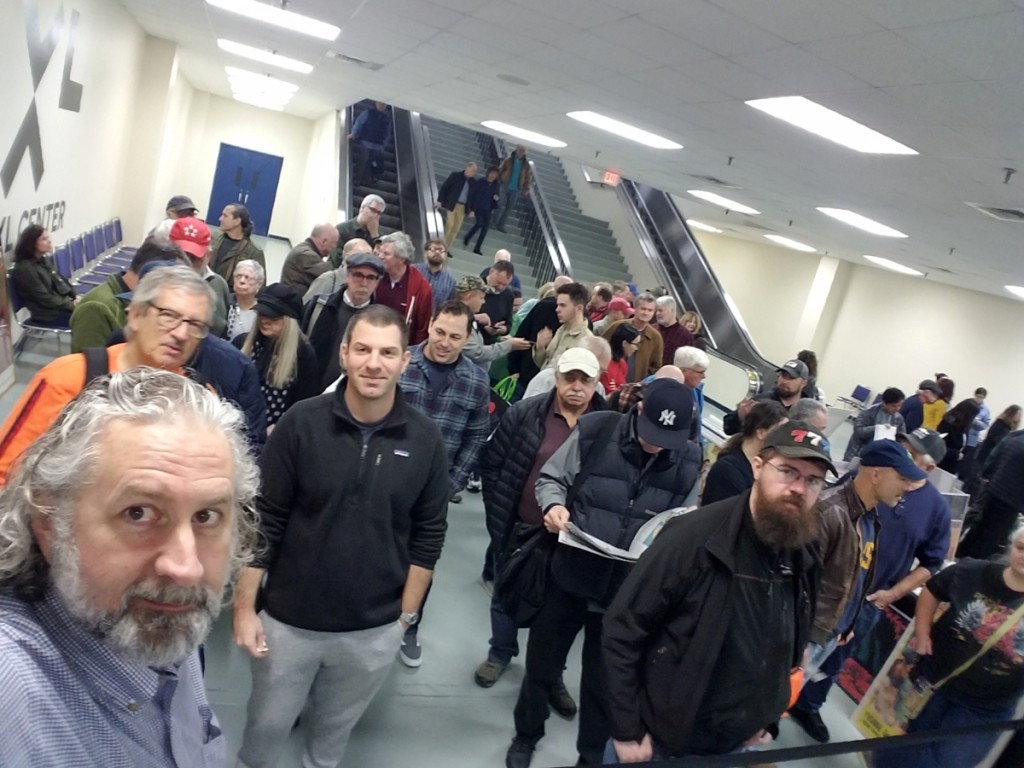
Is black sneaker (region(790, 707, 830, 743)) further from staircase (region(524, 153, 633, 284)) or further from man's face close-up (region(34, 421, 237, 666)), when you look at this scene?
staircase (region(524, 153, 633, 284))

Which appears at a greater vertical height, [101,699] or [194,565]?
[194,565]

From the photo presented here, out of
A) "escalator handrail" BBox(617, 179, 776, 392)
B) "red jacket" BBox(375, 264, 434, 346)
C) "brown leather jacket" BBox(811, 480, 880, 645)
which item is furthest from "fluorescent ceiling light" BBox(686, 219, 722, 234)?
"brown leather jacket" BBox(811, 480, 880, 645)

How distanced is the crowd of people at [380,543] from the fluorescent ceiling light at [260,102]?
15.2 metres

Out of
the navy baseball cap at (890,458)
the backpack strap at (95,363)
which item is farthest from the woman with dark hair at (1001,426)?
the backpack strap at (95,363)

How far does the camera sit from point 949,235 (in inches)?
336

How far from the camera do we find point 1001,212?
628cm

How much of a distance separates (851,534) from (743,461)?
51 cm

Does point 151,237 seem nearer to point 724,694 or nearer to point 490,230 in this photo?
point 724,694

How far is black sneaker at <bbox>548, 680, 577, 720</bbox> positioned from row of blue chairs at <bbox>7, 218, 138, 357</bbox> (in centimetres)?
466

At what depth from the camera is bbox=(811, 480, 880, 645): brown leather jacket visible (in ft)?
8.79

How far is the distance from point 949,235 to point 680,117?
173 inches

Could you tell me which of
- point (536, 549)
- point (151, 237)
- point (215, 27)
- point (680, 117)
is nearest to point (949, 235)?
point (680, 117)

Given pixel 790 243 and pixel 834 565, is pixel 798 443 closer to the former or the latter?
pixel 834 565

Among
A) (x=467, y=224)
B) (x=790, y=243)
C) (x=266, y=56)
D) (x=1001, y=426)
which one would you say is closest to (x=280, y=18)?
(x=266, y=56)
